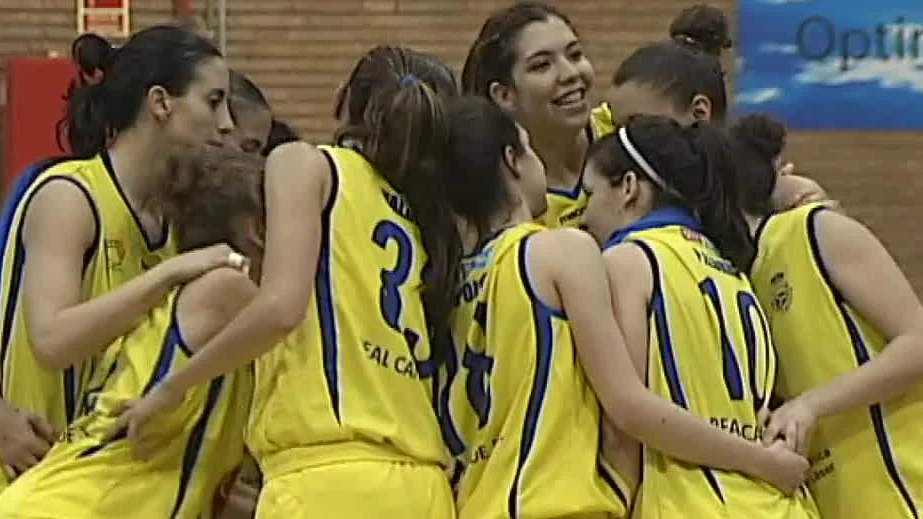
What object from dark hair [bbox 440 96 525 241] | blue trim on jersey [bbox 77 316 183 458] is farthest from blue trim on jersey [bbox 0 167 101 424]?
dark hair [bbox 440 96 525 241]

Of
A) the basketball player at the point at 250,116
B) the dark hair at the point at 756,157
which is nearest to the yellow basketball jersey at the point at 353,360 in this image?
the dark hair at the point at 756,157

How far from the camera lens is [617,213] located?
2.83 m

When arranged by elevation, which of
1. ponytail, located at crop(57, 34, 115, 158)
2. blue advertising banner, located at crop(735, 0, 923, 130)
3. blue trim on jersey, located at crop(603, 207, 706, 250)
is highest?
ponytail, located at crop(57, 34, 115, 158)

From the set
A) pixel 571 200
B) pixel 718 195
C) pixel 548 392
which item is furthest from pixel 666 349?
pixel 571 200

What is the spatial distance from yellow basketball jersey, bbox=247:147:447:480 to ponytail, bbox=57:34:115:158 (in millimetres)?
590

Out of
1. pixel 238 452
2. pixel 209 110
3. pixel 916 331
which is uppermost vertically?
pixel 209 110

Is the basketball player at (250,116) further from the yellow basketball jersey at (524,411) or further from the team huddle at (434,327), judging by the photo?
the yellow basketball jersey at (524,411)

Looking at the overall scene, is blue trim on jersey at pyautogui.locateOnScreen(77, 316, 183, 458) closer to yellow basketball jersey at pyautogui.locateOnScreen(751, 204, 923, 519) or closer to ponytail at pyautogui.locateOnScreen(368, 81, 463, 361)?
ponytail at pyautogui.locateOnScreen(368, 81, 463, 361)

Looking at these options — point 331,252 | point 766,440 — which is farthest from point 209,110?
point 766,440

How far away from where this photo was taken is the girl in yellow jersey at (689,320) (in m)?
2.66

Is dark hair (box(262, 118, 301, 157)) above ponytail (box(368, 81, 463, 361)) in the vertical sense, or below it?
below

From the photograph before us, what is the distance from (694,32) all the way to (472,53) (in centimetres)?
56

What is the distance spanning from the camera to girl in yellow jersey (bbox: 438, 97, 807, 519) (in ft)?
8.55

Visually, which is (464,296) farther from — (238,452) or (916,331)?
(916,331)
